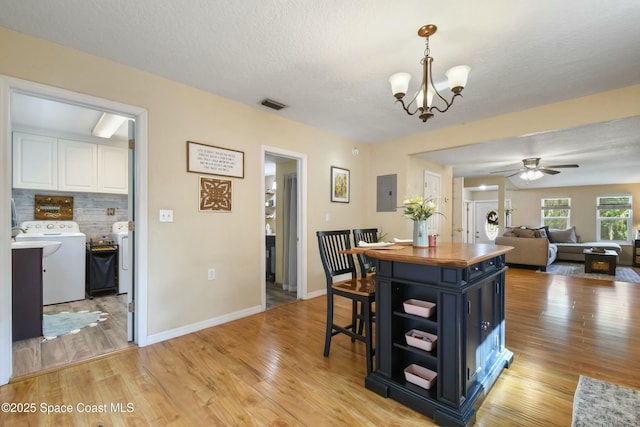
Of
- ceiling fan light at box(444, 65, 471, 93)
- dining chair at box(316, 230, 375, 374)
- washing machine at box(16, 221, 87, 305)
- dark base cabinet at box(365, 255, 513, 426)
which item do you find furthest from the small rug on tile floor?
ceiling fan light at box(444, 65, 471, 93)

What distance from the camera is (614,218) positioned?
8.30 meters

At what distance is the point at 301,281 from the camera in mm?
3914

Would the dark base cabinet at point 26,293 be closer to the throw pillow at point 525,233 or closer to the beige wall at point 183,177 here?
the beige wall at point 183,177

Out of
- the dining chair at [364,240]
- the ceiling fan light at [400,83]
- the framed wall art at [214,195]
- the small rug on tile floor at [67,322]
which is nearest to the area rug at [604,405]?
the dining chair at [364,240]

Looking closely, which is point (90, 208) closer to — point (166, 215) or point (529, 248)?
point (166, 215)

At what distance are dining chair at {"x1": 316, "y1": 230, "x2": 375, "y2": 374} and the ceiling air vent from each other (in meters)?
1.67

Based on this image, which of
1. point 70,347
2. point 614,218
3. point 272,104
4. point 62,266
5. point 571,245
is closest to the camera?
point 70,347

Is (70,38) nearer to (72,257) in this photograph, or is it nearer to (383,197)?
(72,257)

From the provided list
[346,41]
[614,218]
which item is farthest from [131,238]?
[614,218]

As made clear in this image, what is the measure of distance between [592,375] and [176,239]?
3525mm

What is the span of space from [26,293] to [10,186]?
1.18 m

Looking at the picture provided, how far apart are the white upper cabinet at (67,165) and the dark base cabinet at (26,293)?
187 cm

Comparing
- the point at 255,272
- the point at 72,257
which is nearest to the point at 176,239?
the point at 255,272

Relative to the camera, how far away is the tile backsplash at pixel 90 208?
3.91 metres
